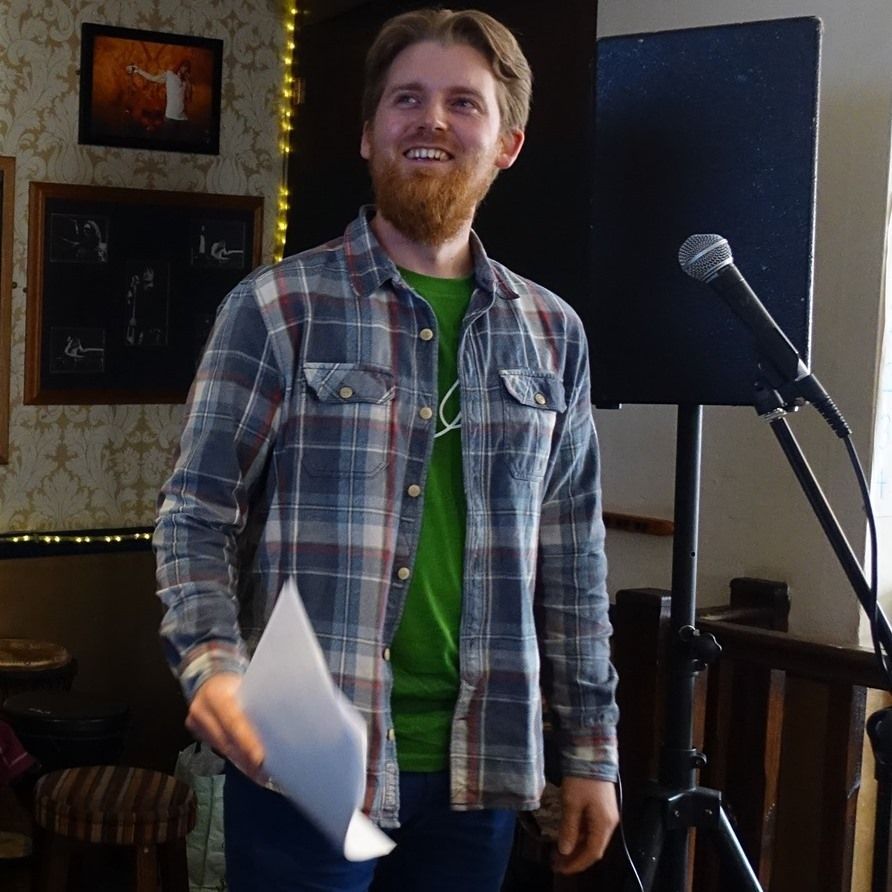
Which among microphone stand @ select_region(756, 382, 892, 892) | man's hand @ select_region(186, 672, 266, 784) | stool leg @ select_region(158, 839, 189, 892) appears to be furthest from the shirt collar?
stool leg @ select_region(158, 839, 189, 892)

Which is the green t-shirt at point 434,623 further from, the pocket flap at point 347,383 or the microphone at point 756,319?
the microphone at point 756,319

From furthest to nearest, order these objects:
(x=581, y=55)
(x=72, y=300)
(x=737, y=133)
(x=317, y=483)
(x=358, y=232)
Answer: (x=72, y=300) < (x=581, y=55) < (x=737, y=133) < (x=358, y=232) < (x=317, y=483)

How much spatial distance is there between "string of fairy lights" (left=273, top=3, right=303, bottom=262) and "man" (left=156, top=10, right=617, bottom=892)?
2709 mm

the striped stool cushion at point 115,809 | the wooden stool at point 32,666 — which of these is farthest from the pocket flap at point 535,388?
the wooden stool at point 32,666

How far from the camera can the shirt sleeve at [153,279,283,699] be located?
52.4 inches

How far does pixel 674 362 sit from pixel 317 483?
81cm

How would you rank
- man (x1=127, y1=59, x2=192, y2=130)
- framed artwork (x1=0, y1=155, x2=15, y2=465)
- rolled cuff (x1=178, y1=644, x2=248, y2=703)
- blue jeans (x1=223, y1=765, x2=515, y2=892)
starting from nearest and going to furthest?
rolled cuff (x1=178, y1=644, x2=248, y2=703)
blue jeans (x1=223, y1=765, x2=515, y2=892)
framed artwork (x1=0, y1=155, x2=15, y2=465)
man (x1=127, y1=59, x2=192, y2=130)

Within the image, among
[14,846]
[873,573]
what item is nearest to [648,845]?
[873,573]

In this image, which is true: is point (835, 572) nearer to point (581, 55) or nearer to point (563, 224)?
point (563, 224)

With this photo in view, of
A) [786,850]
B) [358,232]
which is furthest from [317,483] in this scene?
[786,850]

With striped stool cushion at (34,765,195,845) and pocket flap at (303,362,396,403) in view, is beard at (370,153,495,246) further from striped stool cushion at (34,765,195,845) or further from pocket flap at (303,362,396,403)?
striped stool cushion at (34,765,195,845)

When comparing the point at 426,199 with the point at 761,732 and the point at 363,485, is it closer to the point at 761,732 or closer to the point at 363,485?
the point at 363,485

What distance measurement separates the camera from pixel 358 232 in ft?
5.09

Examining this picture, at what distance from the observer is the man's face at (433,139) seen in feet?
5.03
